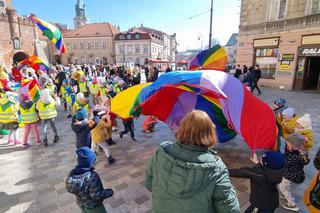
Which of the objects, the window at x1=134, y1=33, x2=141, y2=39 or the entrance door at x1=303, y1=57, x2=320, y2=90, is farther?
the window at x1=134, y1=33, x2=141, y2=39

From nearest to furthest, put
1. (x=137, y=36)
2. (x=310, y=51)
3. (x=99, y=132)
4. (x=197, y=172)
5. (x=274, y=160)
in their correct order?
(x=197, y=172) → (x=274, y=160) → (x=99, y=132) → (x=310, y=51) → (x=137, y=36)

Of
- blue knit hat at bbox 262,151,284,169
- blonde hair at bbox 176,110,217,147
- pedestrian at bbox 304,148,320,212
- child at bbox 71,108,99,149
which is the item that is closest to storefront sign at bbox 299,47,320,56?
pedestrian at bbox 304,148,320,212

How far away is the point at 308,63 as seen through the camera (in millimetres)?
12336

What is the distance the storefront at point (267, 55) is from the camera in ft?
44.2

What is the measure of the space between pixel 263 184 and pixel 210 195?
44.1 inches

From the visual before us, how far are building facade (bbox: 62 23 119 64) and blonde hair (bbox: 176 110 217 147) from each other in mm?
50644

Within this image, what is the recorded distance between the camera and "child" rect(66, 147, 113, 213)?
81.7 inches

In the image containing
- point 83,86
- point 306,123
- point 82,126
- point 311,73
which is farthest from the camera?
point 311,73

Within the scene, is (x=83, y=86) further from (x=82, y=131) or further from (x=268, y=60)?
(x=268, y=60)

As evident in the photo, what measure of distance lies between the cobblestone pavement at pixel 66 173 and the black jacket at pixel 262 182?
0.80m

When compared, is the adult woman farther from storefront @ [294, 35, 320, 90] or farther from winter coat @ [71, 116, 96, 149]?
storefront @ [294, 35, 320, 90]

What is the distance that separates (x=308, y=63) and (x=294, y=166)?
1283cm

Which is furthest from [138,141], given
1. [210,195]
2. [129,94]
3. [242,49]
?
[242,49]

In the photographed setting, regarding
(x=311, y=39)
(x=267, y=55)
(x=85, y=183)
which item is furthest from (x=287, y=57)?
(x=85, y=183)
